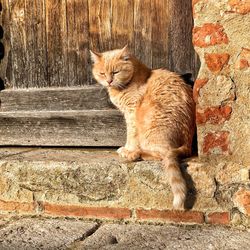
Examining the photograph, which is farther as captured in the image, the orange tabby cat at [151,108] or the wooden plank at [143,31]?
the wooden plank at [143,31]

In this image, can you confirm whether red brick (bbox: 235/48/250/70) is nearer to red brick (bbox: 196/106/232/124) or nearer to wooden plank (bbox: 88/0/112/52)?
red brick (bbox: 196/106/232/124)

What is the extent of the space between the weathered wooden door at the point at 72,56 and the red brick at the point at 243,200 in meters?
1.05

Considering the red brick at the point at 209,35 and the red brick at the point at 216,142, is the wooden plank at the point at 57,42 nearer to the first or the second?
the red brick at the point at 209,35

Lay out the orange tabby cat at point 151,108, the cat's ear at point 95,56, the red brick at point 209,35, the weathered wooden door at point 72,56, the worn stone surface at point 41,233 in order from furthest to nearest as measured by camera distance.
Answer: the weathered wooden door at point 72,56
the cat's ear at point 95,56
the orange tabby cat at point 151,108
the red brick at point 209,35
the worn stone surface at point 41,233

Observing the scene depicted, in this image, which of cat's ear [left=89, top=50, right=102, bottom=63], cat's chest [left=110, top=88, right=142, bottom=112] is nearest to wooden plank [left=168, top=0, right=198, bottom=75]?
cat's chest [left=110, top=88, right=142, bottom=112]

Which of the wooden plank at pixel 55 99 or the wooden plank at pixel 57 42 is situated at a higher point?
the wooden plank at pixel 57 42

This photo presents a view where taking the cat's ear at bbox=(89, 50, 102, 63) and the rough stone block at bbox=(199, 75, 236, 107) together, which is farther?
the cat's ear at bbox=(89, 50, 102, 63)

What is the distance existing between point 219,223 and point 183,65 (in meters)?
1.24

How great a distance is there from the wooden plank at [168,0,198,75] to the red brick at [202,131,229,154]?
0.74 metres

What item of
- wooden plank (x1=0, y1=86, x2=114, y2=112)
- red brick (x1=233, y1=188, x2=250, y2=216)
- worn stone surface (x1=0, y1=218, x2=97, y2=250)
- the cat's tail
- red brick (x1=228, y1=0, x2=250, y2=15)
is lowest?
worn stone surface (x1=0, y1=218, x2=97, y2=250)

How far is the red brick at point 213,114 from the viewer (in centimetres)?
326

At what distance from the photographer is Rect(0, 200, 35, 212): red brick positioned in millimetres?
3705

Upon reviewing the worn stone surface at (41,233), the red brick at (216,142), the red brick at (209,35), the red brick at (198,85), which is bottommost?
the worn stone surface at (41,233)

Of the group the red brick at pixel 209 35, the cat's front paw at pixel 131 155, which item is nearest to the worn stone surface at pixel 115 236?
the cat's front paw at pixel 131 155
